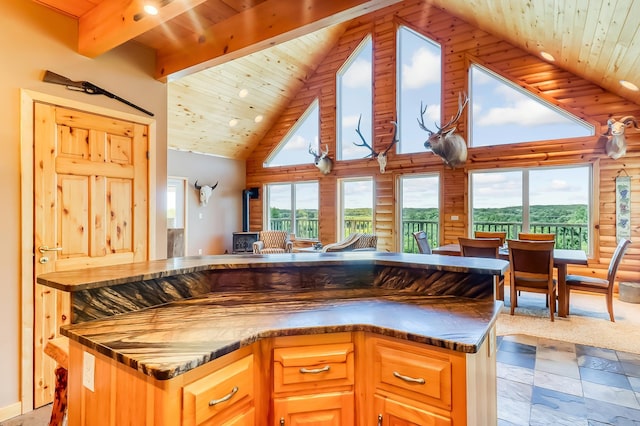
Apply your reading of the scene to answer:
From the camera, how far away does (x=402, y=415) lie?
4.14 ft

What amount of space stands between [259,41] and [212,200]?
6298mm

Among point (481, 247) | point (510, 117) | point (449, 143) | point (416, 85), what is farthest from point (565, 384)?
point (416, 85)

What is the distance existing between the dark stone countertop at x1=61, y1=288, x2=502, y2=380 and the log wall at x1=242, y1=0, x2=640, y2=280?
511 cm

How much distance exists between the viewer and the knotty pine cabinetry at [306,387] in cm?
109

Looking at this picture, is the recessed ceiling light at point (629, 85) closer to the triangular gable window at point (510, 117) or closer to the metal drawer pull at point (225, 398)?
the triangular gable window at point (510, 117)

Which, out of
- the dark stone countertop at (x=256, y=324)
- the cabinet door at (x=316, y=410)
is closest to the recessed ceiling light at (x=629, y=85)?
the dark stone countertop at (x=256, y=324)

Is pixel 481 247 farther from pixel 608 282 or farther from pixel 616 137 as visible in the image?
pixel 616 137

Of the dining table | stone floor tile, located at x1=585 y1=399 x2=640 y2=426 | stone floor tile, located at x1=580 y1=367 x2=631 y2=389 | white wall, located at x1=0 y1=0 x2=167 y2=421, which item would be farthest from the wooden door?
the dining table

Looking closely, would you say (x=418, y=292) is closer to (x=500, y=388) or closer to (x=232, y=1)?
(x=500, y=388)

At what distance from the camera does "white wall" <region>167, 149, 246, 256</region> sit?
25.5ft

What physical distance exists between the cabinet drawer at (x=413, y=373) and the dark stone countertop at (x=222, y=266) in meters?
0.67

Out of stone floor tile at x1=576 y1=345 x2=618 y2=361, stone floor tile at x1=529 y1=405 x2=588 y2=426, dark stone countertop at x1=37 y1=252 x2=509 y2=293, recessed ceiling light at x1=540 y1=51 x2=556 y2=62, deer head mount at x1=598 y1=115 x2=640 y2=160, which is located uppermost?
recessed ceiling light at x1=540 y1=51 x2=556 y2=62

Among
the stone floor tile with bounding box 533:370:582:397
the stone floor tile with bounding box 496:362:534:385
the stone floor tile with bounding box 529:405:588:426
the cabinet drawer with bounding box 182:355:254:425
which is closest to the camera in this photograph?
the cabinet drawer with bounding box 182:355:254:425

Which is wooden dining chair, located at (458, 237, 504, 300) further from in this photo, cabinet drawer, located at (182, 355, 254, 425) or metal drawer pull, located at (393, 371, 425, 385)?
cabinet drawer, located at (182, 355, 254, 425)
